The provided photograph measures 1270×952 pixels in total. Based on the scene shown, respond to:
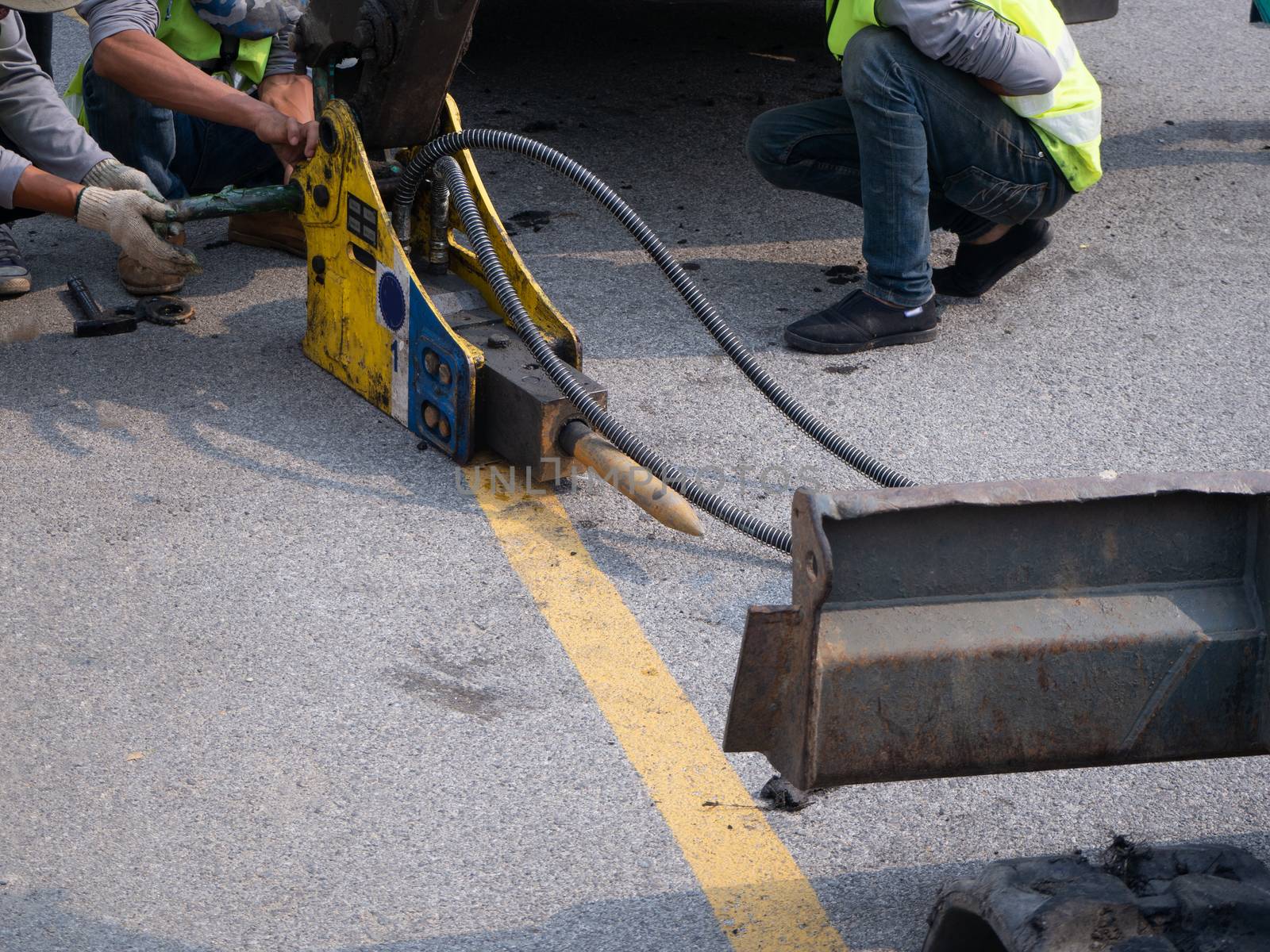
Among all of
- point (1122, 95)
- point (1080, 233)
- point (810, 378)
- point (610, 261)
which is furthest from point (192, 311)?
point (1122, 95)

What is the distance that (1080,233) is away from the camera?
5.09 metres

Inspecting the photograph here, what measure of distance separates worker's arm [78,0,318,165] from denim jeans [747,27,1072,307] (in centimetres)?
160

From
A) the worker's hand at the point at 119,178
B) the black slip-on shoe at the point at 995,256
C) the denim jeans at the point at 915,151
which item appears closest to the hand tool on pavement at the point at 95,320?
the worker's hand at the point at 119,178

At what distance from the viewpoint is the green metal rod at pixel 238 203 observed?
3619 millimetres

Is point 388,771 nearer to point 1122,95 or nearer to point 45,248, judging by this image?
point 45,248

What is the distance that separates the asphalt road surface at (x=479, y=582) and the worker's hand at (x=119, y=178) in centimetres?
45

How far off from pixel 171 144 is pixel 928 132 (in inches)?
91.4

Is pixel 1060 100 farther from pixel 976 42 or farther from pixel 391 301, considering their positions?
pixel 391 301

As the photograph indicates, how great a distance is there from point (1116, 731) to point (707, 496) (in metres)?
1.62

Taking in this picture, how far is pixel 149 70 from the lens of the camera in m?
3.78

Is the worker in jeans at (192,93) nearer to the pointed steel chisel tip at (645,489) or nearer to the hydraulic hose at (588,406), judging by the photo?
the hydraulic hose at (588,406)

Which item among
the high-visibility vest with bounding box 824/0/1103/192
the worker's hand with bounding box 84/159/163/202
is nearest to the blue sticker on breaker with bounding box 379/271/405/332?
the worker's hand with bounding box 84/159/163/202

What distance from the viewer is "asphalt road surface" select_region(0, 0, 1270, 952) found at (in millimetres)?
2178

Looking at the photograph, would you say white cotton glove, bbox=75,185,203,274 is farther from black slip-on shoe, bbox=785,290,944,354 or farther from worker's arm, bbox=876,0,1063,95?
worker's arm, bbox=876,0,1063,95
